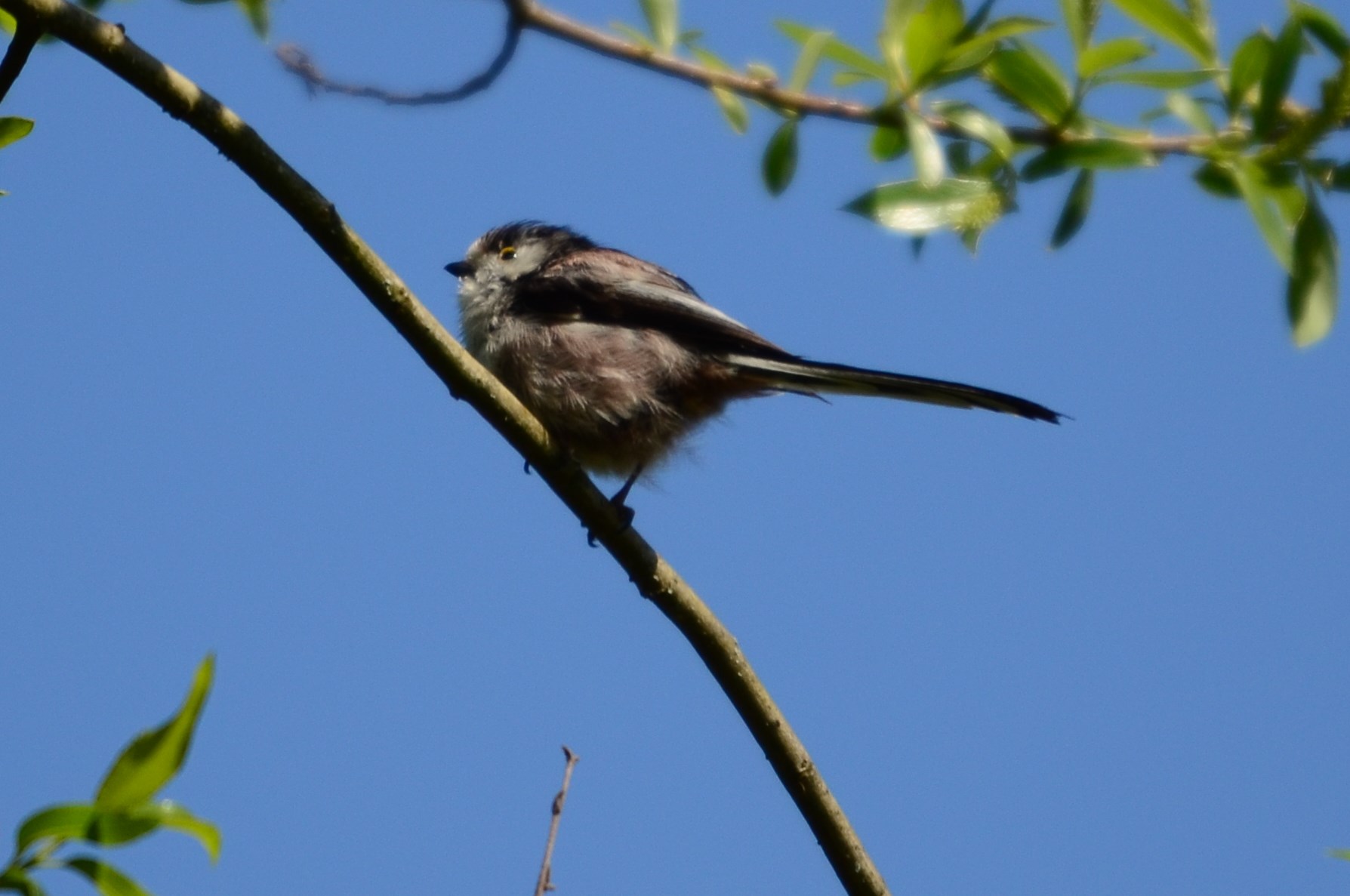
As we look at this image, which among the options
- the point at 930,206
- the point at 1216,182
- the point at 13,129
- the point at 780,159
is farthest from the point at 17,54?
the point at 1216,182

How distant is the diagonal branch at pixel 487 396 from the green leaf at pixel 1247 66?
1723 millimetres

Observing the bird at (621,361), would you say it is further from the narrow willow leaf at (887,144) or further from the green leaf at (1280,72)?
the green leaf at (1280,72)

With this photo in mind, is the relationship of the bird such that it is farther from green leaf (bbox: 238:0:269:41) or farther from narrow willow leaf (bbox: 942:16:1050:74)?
narrow willow leaf (bbox: 942:16:1050:74)

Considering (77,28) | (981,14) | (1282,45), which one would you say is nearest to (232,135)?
(77,28)

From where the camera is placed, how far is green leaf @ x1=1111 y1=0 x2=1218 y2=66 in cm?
207

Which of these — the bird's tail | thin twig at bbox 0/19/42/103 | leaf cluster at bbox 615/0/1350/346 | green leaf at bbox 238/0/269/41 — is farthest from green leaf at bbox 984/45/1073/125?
thin twig at bbox 0/19/42/103

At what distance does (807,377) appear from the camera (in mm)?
4359

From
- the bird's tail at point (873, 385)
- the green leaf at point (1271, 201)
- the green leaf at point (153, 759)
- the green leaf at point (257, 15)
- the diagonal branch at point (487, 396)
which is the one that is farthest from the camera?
the bird's tail at point (873, 385)

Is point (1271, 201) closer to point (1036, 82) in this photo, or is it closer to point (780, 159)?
point (1036, 82)

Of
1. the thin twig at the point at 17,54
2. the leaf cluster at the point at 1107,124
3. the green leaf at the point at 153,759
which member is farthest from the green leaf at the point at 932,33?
the thin twig at the point at 17,54

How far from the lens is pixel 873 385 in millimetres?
4082

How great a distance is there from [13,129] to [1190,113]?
196 centimetres

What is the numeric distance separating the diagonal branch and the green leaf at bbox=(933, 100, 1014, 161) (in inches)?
53.3

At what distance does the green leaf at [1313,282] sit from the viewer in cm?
210
